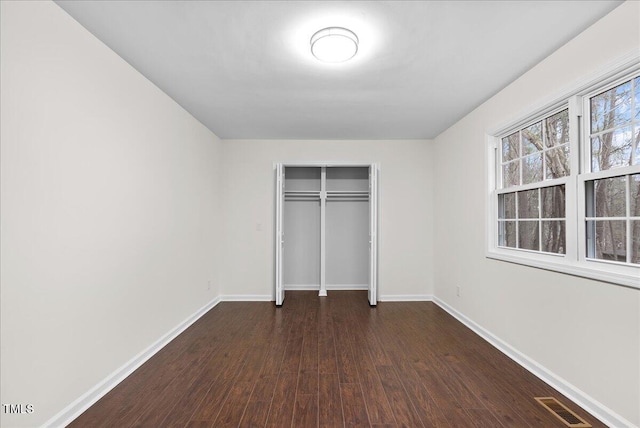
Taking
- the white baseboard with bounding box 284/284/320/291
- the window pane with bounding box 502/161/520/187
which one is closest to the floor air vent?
the window pane with bounding box 502/161/520/187

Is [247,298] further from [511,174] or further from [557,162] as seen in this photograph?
[557,162]

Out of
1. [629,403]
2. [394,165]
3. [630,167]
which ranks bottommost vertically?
[629,403]

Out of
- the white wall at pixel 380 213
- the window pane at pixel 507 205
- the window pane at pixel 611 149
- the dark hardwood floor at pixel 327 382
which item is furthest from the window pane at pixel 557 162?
the white wall at pixel 380 213

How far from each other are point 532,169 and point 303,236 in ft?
11.7

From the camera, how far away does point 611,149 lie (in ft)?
6.66

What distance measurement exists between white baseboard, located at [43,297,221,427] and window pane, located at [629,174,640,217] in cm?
369

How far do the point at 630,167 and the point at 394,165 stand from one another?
3.09 m

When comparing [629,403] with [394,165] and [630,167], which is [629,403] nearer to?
[630,167]

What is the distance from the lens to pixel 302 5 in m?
1.81

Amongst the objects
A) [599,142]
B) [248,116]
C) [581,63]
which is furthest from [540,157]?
[248,116]

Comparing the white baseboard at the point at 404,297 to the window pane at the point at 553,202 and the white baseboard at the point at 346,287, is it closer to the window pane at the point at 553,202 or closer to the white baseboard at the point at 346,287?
the white baseboard at the point at 346,287

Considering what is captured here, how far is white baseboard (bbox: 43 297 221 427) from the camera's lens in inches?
72.6

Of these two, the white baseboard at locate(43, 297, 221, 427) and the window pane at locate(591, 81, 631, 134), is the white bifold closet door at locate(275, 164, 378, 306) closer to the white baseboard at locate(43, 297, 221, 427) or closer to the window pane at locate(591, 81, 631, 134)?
the white baseboard at locate(43, 297, 221, 427)

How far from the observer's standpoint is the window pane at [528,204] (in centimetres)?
271
